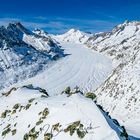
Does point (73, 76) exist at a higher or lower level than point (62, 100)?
higher

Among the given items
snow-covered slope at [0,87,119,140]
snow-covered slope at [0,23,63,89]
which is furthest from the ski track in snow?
snow-covered slope at [0,87,119,140]

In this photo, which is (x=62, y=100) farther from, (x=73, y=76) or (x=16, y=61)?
(x=16, y=61)

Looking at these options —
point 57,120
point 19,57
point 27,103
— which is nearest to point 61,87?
point 19,57

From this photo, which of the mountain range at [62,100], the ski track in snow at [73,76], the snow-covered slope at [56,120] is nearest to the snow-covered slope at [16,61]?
the mountain range at [62,100]

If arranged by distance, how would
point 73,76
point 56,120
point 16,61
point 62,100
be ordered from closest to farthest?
point 56,120, point 62,100, point 73,76, point 16,61

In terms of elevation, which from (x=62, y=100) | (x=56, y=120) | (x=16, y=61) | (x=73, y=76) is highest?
(x=16, y=61)

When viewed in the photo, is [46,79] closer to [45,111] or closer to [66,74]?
[66,74]

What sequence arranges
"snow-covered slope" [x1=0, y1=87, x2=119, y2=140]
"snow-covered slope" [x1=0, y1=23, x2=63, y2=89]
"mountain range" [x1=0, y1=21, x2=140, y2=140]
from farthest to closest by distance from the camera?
1. "snow-covered slope" [x1=0, y1=23, x2=63, y2=89]
2. "mountain range" [x1=0, y1=21, x2=140, y2=140]
3. "snow-covered slope" [x1=0, y1=87, x2=119, y2=140]

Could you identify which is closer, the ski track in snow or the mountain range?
the mountain range

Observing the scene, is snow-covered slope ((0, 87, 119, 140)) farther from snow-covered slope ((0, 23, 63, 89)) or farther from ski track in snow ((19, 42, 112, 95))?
snow-covered slope ((0, 23, 63, 89))

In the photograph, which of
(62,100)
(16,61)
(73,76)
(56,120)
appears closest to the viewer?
(56,120)

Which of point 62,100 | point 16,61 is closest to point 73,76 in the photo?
point 16,61
